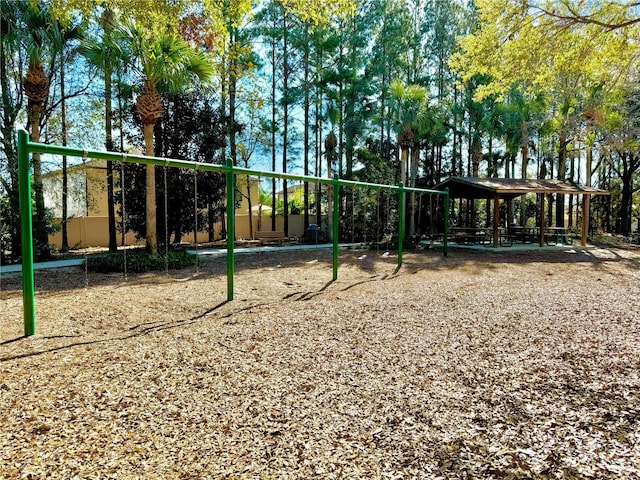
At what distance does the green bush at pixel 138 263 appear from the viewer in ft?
27.6

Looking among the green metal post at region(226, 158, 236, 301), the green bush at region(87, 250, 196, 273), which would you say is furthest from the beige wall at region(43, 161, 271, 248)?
the green metal post at region(226, 158, 236, 301)

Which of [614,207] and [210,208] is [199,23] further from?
[614,207]

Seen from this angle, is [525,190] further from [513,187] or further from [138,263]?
[138,263]

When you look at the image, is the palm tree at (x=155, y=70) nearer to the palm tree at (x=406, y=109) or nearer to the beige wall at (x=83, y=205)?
the beige wall at (x=83, y=205)

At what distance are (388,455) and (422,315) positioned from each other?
293 centimetres

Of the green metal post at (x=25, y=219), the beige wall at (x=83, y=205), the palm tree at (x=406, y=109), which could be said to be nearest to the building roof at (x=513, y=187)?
the palm tree at (x=406, y=109)

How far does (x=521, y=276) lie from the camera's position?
7895 millimetres

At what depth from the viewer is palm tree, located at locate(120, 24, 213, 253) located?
812 centimetres

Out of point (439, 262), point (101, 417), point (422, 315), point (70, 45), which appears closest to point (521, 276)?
point (439, 262)

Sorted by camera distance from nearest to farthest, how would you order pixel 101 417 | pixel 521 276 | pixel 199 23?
pixel 101 417
pixel 199 23
pixel 521 276

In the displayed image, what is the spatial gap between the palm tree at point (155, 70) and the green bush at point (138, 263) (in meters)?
0.42

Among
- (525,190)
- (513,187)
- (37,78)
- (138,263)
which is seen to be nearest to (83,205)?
(37,78)

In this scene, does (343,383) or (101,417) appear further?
(343,383)

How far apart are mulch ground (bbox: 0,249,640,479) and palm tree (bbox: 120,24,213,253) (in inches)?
151
